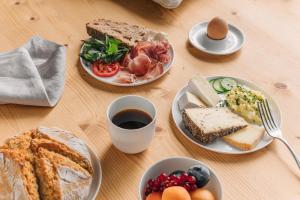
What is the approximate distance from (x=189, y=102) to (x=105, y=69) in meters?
0.31

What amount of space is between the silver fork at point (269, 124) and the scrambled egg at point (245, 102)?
17mm

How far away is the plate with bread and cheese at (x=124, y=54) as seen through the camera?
49.8 inches

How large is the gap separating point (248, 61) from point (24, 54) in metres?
0.70

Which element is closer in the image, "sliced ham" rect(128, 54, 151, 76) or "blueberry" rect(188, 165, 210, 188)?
"blueberry" rect(188, 165, 210, 188)

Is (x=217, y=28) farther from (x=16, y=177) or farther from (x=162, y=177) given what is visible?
(x=16, y=177)

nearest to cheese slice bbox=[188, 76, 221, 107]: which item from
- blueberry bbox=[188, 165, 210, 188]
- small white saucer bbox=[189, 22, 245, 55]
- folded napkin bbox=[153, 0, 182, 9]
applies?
small white saucer bbox=[189, 22, 245, 55]

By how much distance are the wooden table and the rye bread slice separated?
0.23 ft

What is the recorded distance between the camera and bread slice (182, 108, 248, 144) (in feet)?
3.44

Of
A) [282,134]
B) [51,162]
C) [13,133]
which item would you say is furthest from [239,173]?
[13,133]

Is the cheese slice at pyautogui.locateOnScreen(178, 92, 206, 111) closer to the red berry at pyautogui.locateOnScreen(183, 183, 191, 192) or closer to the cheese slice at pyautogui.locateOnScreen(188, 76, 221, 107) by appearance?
the cheese slice at pyautogui.locateOnScreen(188, 76, 221, 107)

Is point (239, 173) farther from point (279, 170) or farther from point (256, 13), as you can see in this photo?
point (256, 13)

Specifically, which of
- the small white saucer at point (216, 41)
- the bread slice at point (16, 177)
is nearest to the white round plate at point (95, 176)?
the bread slice at point (16, 177)

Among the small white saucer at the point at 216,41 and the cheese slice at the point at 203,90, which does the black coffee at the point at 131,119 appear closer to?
the cheese slice at the point at 203,90

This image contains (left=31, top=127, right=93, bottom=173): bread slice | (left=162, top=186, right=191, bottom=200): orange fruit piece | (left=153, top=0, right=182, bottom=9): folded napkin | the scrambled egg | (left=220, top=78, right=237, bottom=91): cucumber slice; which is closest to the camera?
(left=162, top=186, right=191, bottom=200): orange fruit piece
